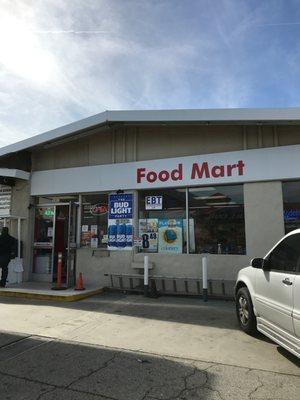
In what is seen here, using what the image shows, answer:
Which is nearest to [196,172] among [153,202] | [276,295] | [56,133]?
[153,202]

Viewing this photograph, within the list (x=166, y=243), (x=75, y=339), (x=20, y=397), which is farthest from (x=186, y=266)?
(x=20, y=397)

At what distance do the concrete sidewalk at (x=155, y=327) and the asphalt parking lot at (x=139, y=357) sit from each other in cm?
1

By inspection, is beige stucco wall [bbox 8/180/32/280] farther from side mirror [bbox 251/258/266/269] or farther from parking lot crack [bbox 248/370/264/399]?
parking lot crack [bbox 248/370/264/399]

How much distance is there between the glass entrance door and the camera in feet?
42.8

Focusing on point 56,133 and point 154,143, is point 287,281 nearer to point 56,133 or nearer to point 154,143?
point 154,143

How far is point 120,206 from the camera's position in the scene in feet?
39.0

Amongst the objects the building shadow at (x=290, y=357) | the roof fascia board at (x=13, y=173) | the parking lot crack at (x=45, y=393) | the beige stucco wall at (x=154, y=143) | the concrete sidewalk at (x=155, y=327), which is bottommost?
the parking lot crack at (x=45, y=393)

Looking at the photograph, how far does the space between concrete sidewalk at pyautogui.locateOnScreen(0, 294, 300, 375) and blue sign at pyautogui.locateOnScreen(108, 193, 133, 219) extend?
8.03ft

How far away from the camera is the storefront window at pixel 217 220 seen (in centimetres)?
1043

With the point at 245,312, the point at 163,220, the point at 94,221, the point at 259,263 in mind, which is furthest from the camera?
the point at 94,221

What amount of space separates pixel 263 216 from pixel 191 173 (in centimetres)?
225

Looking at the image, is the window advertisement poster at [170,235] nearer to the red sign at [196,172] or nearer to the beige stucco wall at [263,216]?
the red sign at [196,172]

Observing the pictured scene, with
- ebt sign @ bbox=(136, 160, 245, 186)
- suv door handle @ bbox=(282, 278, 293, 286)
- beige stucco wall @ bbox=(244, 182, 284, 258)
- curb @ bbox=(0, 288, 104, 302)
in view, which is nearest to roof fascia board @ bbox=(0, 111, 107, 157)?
ebt sign @ bbox=(136, 160, 245, 186)

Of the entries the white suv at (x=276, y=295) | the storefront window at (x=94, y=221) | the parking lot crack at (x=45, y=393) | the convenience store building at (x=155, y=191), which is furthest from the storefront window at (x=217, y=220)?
the parking lot crack at (x=45, y=393)
